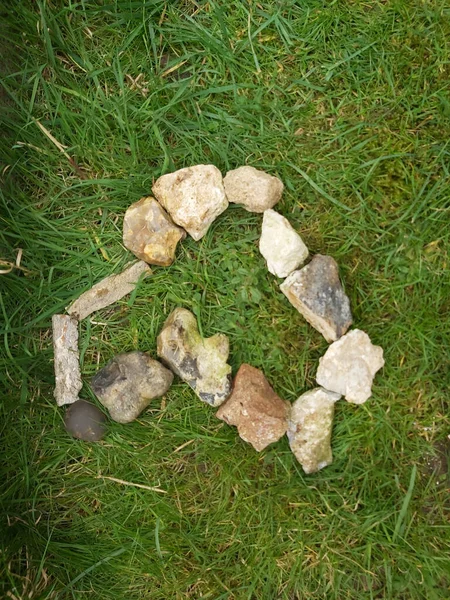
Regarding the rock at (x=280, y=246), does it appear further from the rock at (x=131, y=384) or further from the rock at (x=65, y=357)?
the rock at (x=65, y=357)

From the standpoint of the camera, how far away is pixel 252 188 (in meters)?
2.14

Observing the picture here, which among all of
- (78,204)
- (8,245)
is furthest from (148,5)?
(8,245)

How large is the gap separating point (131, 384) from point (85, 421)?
0.85 feet

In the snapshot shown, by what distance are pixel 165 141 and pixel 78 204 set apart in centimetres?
45

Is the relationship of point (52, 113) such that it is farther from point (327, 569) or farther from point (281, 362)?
point (327, 569)

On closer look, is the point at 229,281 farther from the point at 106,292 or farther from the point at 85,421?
the point at 85,421

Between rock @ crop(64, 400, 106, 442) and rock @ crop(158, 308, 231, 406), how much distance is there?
0.39 metres

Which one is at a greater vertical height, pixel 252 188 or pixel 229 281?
pixel 252 188

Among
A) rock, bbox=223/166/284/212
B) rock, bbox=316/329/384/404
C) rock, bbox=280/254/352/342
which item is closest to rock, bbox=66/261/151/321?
rock, bbox=223/166/284/212

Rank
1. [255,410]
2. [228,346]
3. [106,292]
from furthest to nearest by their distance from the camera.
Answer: [106,292] < [228,346] < [255,410]

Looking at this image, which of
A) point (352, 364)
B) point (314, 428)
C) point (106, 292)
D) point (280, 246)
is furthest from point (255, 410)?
point (106, 292)

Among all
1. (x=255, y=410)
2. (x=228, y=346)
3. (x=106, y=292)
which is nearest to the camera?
(x=255, y=410)

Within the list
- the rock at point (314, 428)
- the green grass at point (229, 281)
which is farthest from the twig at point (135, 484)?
the rock at point (314, 428)

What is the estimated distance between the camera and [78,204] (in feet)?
7.75
